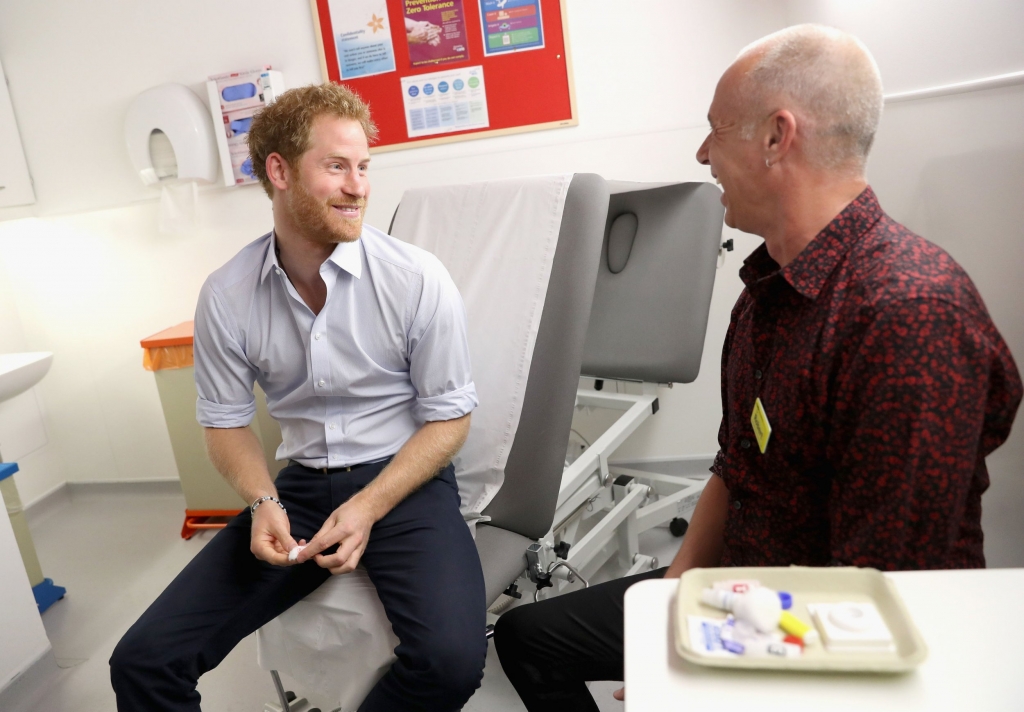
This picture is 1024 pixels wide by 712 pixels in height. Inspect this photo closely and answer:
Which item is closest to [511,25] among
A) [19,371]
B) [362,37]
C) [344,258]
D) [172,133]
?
[362,37]

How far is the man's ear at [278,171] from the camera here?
1.53 metres

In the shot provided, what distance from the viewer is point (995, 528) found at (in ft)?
4.64

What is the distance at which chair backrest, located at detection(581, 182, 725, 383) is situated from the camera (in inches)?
79.4

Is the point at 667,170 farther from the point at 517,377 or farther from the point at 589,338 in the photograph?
the point at 517,377

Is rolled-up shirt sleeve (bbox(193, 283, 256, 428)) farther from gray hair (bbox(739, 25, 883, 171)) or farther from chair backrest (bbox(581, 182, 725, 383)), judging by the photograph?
gray hair (bbox(739, 25, 883, 171))

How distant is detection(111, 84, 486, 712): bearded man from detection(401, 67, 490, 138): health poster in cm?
105

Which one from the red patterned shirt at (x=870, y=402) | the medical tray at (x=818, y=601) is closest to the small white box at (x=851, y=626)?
the medical tray at (x=818, y=601)

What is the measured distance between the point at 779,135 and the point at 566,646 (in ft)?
2.77

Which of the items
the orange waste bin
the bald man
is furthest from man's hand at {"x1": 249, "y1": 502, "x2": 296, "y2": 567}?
the orange waste bin

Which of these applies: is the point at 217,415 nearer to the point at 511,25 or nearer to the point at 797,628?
the point at 797,628

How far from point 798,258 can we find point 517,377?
0.82 meters

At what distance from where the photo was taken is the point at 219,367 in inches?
61.4

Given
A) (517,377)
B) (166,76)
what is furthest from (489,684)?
(166,76)

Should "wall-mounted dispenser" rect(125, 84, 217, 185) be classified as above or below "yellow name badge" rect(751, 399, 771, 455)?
above
